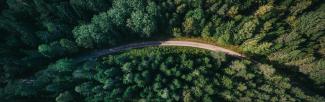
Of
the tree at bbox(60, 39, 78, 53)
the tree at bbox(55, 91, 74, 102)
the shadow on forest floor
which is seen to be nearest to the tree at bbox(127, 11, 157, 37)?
the tree at bbox(60, 39, 78, 53)

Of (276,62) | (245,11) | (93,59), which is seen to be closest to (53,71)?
(93,59)

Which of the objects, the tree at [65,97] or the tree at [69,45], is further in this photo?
the tree at [69,45]

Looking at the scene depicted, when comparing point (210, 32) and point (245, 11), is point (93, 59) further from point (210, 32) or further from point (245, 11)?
point (245, 11)

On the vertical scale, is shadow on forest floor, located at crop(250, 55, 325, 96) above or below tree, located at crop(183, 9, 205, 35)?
below

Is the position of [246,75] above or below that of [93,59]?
below

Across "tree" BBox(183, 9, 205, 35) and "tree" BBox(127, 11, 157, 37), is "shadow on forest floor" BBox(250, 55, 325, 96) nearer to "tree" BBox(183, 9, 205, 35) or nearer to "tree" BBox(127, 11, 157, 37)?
"tree" BBox(183, 9, 205, 35)

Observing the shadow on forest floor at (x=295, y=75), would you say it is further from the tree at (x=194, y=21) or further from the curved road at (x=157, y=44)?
the tree at (x=194, y=21)

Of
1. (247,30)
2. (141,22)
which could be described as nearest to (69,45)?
(141,22)

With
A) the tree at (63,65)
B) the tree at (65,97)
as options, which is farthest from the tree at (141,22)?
the tree at (65,97)
